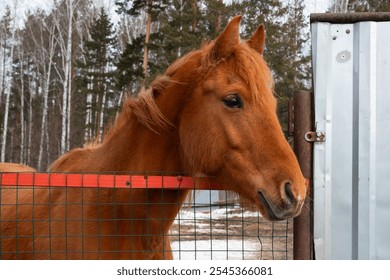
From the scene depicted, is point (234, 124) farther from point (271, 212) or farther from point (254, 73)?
point (271, 212)

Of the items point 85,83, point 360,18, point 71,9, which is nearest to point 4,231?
point 360,18

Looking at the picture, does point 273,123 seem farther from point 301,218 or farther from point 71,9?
point 71,9

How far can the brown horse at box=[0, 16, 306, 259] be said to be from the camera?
8.69 feet

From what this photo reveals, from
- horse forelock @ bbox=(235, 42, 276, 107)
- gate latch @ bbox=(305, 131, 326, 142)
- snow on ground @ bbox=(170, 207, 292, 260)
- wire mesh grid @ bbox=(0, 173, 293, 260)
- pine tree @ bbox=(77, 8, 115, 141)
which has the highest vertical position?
pine tree @ bbox=(77, 8, 115, 141)

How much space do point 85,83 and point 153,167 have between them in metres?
22.5

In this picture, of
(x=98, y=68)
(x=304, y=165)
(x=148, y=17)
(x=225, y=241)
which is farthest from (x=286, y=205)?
(x=98, y=68)

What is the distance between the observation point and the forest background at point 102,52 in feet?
68.7

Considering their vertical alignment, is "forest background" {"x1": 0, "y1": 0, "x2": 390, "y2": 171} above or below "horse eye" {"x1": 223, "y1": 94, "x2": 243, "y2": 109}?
above

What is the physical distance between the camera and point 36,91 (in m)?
34.4

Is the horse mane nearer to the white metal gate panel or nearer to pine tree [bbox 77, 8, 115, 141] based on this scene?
the white metal gate panel

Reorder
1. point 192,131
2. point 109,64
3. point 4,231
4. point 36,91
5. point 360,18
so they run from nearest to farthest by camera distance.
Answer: point 192,131, point 360,18, point 4,231, point 109,64, point 36,91

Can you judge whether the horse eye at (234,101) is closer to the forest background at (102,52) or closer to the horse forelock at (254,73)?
the horse forelock at (254,73)

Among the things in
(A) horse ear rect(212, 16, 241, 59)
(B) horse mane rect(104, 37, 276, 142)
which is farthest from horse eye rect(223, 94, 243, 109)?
(A) horse ear rect(212, 16, 241, 59)

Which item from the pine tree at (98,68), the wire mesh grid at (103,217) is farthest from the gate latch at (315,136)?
the pine tree at (98,68)
